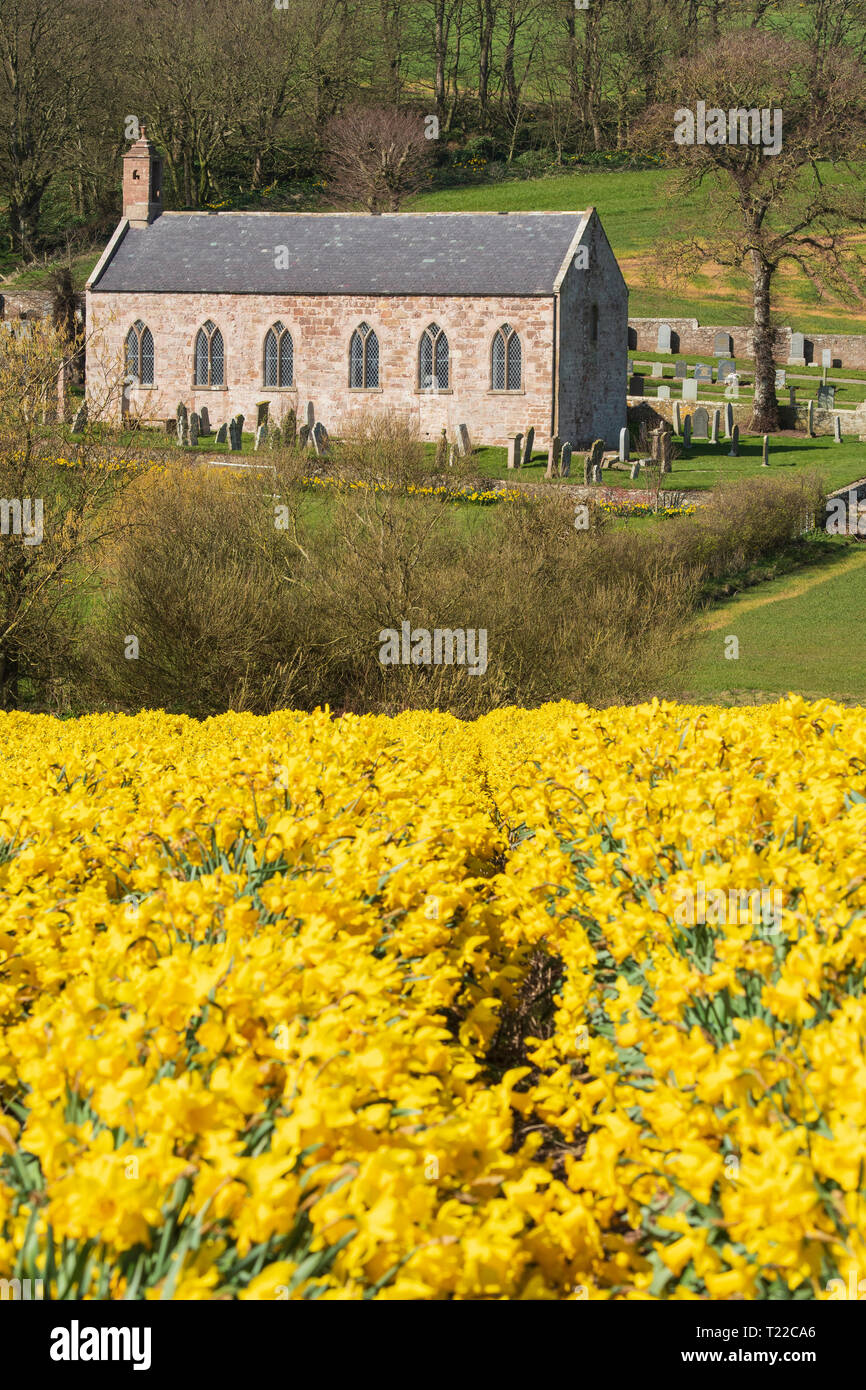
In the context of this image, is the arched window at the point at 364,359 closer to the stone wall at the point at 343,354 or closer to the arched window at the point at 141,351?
the stone wall at the point at 343,354

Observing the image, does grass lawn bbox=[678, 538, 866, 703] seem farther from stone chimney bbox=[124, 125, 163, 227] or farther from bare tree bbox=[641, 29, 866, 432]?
stone chimney bbox=[124, 125, 163, 227]

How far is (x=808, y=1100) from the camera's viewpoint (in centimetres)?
333

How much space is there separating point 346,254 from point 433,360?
528cm

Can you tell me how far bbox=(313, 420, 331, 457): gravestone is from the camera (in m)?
36.8

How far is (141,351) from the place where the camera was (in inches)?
1754

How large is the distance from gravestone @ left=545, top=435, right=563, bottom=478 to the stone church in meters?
0.90

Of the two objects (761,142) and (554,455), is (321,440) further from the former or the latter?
(761,142)

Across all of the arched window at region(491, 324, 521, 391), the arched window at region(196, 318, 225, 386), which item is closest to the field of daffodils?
the arched window at region(491, 324, 521, 391)

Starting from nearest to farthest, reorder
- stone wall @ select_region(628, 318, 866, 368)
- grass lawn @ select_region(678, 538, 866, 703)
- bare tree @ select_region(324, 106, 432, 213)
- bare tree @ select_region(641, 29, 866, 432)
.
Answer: grass lawn @ select_region(678, 538, 866, 703) → bare tree @ select_region(641, 29, 866, 432) → stone wall @ select_region(628, 318, 866, 368) → bare tree @ select_region(324, 106, 432, 213)

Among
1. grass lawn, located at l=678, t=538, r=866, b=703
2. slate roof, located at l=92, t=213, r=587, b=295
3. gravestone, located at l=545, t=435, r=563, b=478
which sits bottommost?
grass lawn, located at l=678, t=538, r=866, b=703

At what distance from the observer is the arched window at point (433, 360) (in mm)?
41062

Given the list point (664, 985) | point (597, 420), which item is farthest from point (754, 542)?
point (664, 985)

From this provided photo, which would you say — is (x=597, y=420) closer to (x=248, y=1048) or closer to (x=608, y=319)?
(x=608, y=319)

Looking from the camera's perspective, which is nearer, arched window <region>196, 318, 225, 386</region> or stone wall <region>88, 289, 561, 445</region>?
stone wall <region>88, 289, 561, 445</region>
